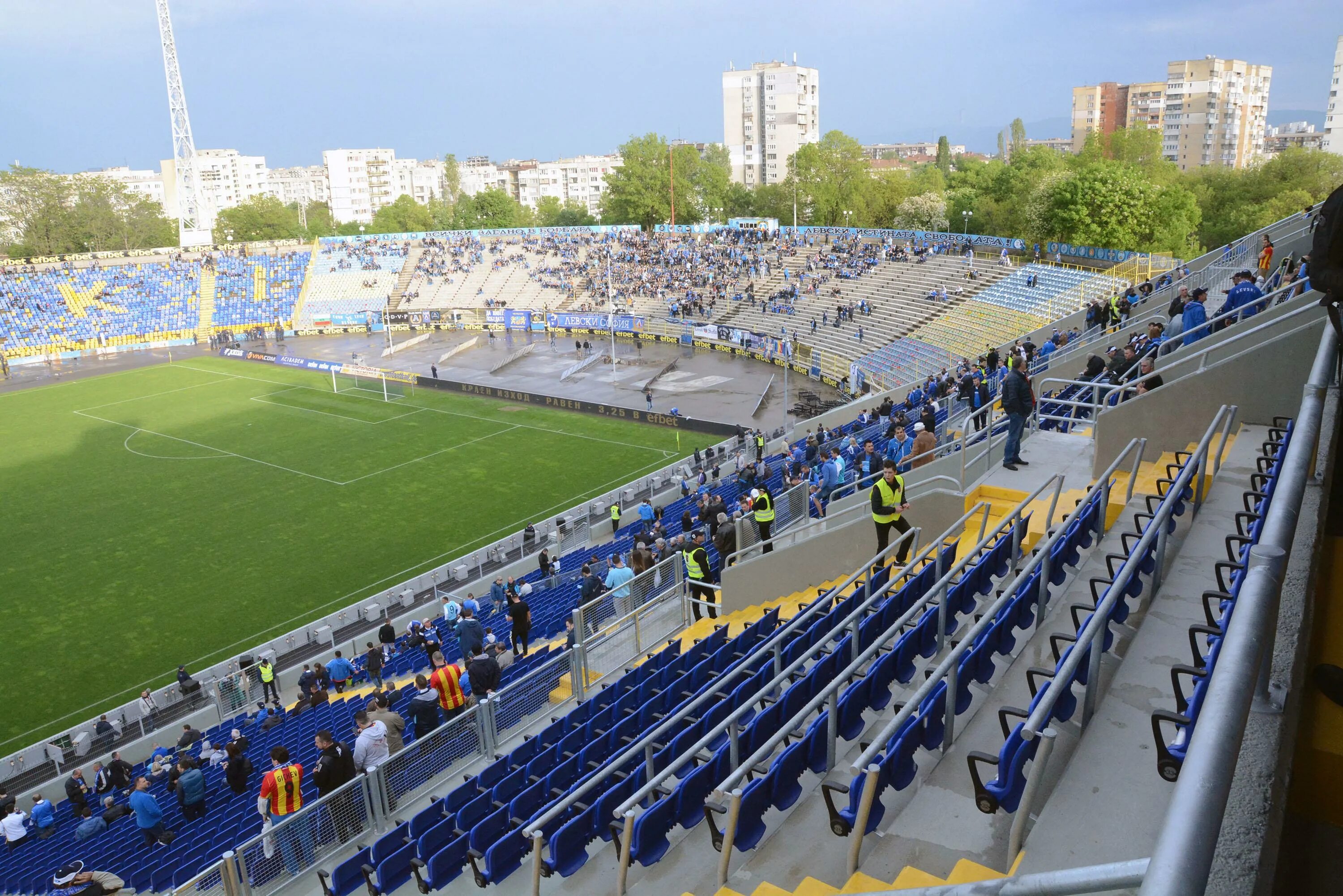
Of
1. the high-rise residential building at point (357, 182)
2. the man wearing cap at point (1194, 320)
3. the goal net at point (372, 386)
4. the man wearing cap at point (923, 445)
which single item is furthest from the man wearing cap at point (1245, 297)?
the high-rise residential building at point (357, 182)

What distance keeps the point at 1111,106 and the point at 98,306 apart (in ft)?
A: 511

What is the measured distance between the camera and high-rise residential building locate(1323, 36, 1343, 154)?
76.8 meters

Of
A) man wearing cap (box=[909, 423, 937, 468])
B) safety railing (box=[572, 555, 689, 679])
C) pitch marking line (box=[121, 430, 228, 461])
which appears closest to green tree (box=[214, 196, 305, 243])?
pitch marking line (box=[121, 430, 228, 461])

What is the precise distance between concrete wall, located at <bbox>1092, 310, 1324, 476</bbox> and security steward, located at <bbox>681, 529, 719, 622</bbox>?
5877 mm

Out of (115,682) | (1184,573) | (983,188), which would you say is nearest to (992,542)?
(1184,573)

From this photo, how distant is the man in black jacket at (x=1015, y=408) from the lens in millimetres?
11977

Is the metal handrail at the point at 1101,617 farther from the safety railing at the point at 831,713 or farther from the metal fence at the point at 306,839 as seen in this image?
the metal fence at the point at 306,839

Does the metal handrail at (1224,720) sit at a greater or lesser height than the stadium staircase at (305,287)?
greater

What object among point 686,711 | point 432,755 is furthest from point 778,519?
point 686,711

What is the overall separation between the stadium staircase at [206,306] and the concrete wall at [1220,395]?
67439 mm

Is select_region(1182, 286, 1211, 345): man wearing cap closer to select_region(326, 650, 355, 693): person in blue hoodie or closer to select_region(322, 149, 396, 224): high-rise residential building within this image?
select_region(326, 650, 355, 693): person in blue hoodie

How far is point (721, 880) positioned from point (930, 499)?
26.0ft

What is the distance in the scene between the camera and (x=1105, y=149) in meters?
89.3

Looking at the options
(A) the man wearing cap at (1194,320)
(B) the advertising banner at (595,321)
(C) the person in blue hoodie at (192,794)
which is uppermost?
(A) the man wearing cap at (1194,320)
